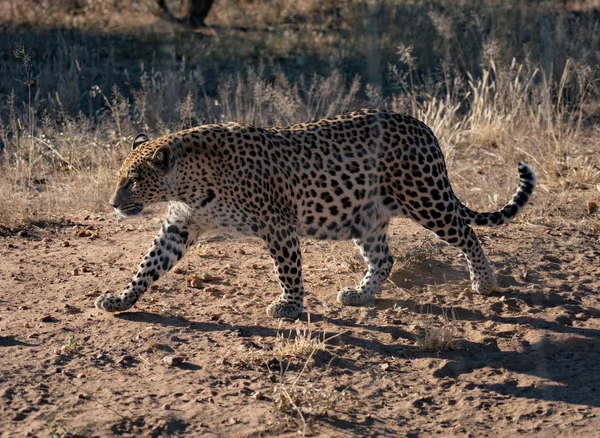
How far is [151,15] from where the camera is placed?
56.1 ft

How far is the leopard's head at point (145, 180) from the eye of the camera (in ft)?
22.4

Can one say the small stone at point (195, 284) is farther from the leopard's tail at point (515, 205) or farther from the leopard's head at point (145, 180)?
the leopard's tail at point (515, 205)

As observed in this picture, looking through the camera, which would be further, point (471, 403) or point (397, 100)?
point (397, 100)

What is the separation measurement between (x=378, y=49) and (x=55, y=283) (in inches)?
354

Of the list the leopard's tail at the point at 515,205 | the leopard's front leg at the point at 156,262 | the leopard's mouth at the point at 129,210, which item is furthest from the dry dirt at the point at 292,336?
the leopard's mouth at the point at 129,210

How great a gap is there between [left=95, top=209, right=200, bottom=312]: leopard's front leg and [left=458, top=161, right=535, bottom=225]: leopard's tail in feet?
7.22

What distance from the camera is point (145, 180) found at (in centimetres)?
688

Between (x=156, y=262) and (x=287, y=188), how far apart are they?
113 centimetres

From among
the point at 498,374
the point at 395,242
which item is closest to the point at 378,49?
the point at 395,242

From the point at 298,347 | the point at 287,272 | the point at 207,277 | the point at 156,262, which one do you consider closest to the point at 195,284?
the point at 207,277

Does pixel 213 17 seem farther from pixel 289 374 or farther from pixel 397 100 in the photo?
pixel 289 374

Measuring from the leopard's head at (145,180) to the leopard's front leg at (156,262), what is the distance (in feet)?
1.06

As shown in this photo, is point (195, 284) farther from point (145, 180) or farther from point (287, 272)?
point (145, 180)

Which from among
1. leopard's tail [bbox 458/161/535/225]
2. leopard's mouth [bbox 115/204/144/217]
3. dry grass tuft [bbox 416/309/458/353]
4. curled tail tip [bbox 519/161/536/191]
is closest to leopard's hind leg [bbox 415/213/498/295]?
leopard's tail [bbox 458/161/535/225]
